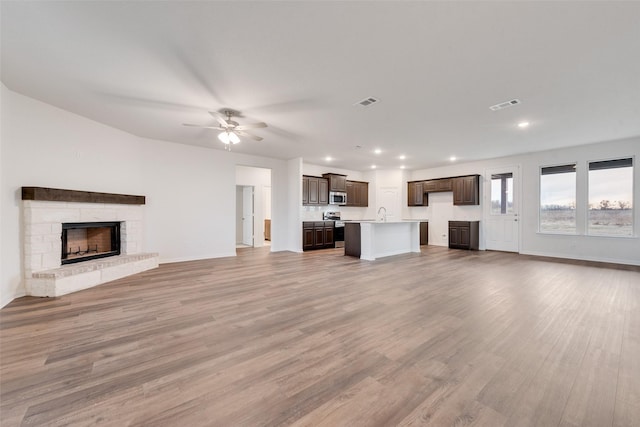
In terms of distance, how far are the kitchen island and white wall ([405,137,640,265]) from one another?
2.34 m

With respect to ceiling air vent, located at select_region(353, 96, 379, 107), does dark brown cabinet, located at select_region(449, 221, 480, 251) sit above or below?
below

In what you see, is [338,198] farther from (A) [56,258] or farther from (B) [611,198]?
(A) [56,258]

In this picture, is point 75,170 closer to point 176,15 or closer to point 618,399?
point 176,15

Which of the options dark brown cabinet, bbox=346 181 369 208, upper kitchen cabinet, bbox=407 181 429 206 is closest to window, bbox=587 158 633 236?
upper kitchen cabinet, bbox=407 181 429 206

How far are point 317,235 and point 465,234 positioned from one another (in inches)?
183

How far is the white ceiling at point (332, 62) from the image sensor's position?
2.11 m

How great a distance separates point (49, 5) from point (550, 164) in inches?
373

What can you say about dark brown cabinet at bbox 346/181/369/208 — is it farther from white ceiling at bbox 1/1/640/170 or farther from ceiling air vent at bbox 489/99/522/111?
ceiling air vent at bbox 489/99/522/111

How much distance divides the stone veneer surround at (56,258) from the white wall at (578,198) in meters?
9.33

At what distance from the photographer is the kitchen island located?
6.35 m

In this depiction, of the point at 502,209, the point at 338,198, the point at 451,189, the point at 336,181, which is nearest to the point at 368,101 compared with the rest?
the point at 336,181

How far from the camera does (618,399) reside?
1603 millimetres

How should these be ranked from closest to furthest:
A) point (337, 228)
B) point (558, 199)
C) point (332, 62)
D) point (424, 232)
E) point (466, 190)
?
point (332, 62)
point (558, 199)
point (466, 190)
point (337, 228)
point (424, 232)

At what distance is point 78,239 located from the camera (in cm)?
457
